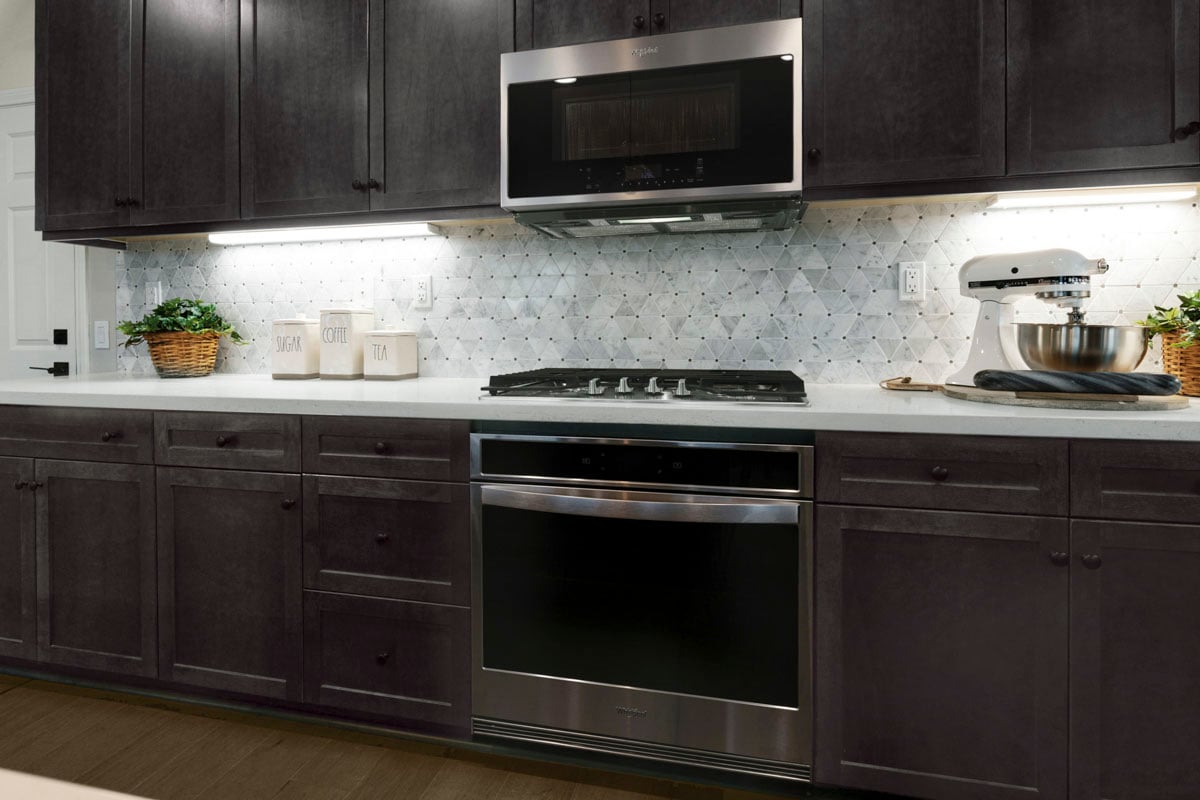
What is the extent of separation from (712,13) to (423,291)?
50.9 inches

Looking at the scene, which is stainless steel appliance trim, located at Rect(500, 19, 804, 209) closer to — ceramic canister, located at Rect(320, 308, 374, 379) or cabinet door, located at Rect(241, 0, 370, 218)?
cabinet door, located at Rect(241, 0, 370, 218)

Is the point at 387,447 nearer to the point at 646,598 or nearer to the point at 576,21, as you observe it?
the point at 646,598

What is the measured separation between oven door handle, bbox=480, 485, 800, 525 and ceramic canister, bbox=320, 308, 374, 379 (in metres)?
0.96

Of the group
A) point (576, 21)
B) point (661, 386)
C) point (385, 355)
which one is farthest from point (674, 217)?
point (385, 355)

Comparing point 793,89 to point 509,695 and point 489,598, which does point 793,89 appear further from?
point 509,695

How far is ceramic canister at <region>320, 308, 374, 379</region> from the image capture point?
2.47 m

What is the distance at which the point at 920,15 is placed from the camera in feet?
5.99

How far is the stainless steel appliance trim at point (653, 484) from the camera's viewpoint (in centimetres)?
160

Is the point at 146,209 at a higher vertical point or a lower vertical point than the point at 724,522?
higher

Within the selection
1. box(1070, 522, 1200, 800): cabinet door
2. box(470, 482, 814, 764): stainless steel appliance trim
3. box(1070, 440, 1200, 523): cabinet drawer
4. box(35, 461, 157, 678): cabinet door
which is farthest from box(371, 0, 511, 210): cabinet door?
box(1070, 522, 1200, 800): cabinet door

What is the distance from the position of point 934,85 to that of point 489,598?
1.73 m

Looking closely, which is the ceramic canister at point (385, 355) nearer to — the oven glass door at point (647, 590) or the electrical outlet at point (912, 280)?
the oven glass door at point (647, 590)

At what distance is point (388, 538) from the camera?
1.87 metres

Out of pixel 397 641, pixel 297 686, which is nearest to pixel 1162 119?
pixel 397 641
